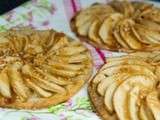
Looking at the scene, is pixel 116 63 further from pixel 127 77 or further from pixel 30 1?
pixel 30 1

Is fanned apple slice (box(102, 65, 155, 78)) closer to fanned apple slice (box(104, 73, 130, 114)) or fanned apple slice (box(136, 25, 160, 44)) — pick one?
fanned apple slice (box(104, 73, 130, 114))

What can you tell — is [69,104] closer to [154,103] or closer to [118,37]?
[154,103]

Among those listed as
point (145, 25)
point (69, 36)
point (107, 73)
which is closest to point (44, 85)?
point (107, 73)

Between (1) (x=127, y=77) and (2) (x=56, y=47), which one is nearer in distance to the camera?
(1) (x=127, y=77)

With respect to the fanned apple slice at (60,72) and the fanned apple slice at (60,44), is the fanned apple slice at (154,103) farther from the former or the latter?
the fanned apple slice at (60,44)

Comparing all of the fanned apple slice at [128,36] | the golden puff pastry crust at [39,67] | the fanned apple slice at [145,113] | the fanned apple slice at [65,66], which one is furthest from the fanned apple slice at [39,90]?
the fanned apple slice at [128,36]
